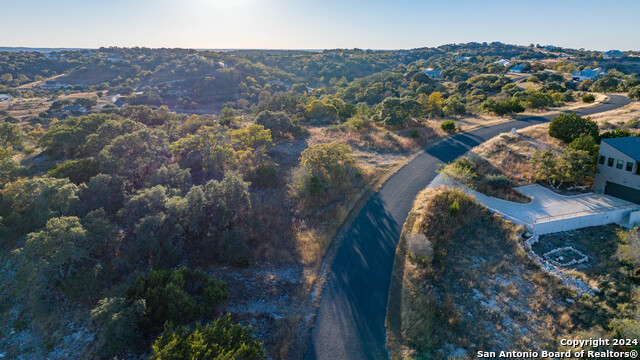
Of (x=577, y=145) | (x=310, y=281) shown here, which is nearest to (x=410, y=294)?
(x=310, y=281)

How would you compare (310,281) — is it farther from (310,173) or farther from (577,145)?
(577,145)

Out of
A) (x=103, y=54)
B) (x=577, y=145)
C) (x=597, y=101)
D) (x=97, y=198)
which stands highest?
(x=103, y=54)

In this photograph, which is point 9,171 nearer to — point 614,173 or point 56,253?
point 56,253

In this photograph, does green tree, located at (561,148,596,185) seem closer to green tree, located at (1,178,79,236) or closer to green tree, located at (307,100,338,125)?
green tree, located at (307,100,338,125)

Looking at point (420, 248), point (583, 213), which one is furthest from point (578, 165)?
point (420, 248)

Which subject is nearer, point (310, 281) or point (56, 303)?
point (56, 303)
